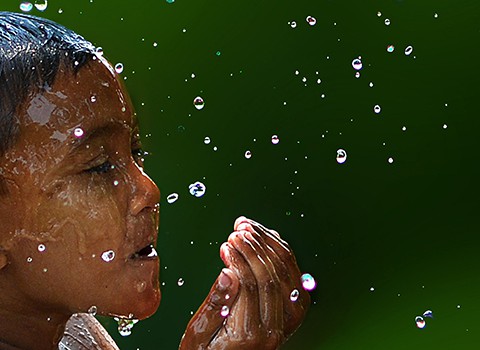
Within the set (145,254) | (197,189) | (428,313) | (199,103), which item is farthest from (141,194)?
(428,313)

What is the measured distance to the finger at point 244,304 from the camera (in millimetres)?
1207

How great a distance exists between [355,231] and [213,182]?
356mm

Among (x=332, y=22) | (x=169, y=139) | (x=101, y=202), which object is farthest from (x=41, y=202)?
(x=332, y=22)

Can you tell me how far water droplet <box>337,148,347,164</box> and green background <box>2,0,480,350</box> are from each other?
0.12 ft

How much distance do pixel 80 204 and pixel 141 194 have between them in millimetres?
71

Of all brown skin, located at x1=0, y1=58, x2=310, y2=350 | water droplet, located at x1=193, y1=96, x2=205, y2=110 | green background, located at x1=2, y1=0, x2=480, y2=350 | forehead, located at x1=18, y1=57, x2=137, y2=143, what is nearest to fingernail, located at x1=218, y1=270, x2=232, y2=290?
brown skin, located at x1=0, y1=58, x2=310, y2=350

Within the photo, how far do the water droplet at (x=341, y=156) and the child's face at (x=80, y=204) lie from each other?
1120 mm

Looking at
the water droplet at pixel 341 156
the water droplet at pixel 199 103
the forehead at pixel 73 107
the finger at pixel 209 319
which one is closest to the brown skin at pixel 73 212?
the forehead at pixel 73 107

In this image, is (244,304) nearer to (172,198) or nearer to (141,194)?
(141,194)

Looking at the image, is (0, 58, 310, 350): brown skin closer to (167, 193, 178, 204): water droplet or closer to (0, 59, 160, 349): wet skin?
(0, 59, 160, 349): wet skin

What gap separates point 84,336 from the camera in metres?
1.26

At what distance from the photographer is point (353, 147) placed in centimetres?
231

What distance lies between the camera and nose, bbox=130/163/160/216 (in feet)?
3.55

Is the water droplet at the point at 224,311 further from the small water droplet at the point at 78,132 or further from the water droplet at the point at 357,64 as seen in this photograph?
the water droplet at the point at 357,64
